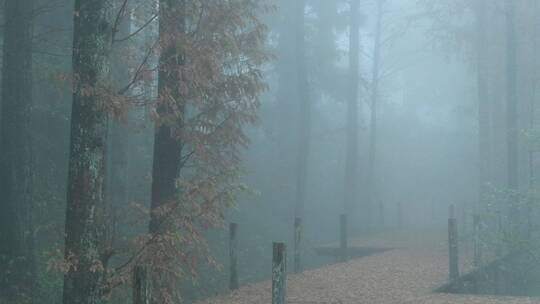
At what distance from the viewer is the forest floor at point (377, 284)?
1019 cm

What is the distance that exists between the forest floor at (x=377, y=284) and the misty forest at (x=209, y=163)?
5cm

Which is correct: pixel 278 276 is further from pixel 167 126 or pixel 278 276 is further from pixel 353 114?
pixel 353 114

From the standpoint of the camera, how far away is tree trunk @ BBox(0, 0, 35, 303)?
12164 millimetres

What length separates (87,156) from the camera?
25.5 ft

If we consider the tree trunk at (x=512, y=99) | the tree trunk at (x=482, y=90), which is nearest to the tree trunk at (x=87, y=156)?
the tree trunk at (x=512, y=99)

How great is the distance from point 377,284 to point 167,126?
4446 mm

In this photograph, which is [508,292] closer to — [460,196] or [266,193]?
[266,193]

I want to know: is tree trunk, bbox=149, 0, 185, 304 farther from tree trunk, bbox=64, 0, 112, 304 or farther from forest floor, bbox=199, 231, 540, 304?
forest floor, bbox=199, 231, 540, 304

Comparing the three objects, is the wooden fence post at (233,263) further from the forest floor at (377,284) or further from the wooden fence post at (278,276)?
the wooden fence post at (278,276)

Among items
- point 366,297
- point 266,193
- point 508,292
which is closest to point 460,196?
point 266,193

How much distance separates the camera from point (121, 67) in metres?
11.5

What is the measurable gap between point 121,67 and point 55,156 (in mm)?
7993

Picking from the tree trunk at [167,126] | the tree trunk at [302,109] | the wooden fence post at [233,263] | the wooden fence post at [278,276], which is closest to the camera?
the wooden fence post at [278,276]

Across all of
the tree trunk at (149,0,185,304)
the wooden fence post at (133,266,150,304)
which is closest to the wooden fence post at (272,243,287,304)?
the tree trunk at (149,0,185,304)
